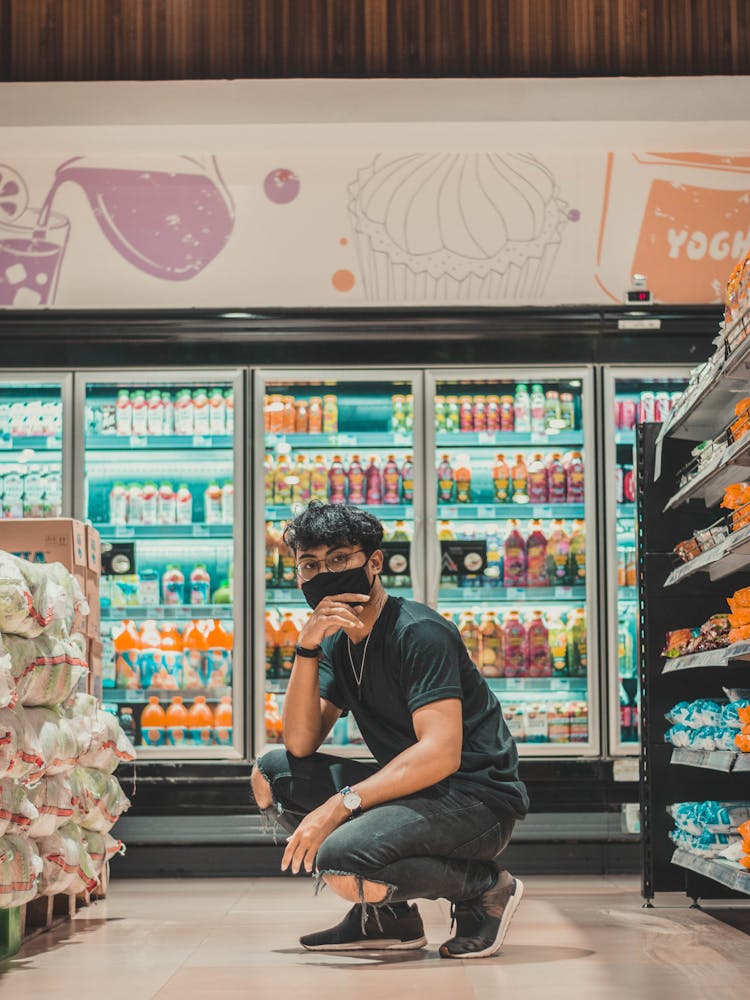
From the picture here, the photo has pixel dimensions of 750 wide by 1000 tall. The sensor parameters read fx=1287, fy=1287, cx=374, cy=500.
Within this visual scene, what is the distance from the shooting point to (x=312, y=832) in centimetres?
329

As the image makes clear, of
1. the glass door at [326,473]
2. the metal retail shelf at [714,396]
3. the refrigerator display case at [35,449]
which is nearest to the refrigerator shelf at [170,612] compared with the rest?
the glass door at [326,473]

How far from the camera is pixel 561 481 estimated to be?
6.47 metres

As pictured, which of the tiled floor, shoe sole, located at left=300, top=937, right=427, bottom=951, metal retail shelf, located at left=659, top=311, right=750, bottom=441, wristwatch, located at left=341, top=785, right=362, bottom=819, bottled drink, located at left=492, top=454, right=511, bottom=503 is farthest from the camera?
bottled drink, located at left=492, top=454, right=511, bottom=503

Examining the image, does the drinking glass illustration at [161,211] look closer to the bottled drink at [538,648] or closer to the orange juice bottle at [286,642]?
the orange juice bottle at [286,642]

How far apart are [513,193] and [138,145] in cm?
192

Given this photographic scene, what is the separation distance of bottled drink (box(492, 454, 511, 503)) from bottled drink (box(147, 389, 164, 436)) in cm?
171

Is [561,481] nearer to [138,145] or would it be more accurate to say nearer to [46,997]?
[138,145]

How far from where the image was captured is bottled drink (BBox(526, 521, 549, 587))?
641 cm

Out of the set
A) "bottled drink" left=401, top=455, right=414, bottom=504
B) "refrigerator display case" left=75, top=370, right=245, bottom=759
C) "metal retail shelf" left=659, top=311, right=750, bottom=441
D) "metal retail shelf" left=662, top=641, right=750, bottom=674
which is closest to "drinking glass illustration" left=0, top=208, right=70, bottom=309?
"refrigerator display case" left=75, top=370, right=245, bottom=759

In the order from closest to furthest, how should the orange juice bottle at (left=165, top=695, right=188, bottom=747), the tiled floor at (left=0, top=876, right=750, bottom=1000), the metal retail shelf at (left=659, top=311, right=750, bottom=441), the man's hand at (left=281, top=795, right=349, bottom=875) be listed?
1. the tiled floor at (left=0, top=876, right=750, bottom=1000)
2. the man's hand at (left=281, top=795, right=349, bottom=875)
3. the metal retail shelf at (left=659, top=311, right=750, bottom=441)
4. the orange juice bottle at (left=165, top=695, right=188, bottom=747)

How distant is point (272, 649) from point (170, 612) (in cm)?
54

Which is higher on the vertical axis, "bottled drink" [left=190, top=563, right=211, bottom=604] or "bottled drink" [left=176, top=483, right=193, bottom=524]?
"bottled drink" [left=176, top=483, right=193, bottom=524]

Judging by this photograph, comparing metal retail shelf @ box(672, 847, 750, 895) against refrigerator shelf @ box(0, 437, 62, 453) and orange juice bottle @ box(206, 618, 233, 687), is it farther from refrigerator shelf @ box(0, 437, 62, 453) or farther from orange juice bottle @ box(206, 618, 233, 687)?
refrigerator shelf @ box(0, 437, 62, 453)

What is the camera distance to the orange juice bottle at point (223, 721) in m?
6.34
